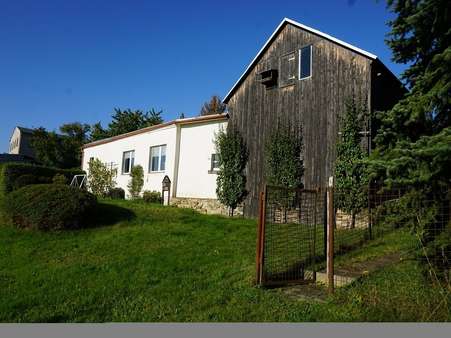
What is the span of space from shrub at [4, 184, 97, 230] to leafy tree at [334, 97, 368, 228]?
737 cm

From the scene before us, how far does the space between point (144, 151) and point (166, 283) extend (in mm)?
15219

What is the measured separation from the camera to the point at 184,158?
18.7 m

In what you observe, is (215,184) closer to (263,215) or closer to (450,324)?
(263,215)

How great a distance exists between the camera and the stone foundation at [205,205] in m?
16.4

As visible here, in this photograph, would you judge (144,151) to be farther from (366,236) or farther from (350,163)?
(366,236)

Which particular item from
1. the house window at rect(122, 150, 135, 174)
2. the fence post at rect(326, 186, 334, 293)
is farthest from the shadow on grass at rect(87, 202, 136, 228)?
the house window at rect(122, 150, 135, 174)

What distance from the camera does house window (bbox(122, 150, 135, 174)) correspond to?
22500 millimetres

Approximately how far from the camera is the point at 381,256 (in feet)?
24.6

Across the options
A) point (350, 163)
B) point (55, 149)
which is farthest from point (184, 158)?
point (55, 149)

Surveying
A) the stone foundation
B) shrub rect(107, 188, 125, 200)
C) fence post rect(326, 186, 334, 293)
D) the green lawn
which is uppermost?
shrub rect(107, 188, 125, 200)

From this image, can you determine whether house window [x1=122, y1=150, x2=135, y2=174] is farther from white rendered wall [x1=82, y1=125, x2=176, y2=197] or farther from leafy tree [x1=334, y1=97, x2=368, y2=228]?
leafy tree [x1=334, y1=97, x2=368, y2=228]

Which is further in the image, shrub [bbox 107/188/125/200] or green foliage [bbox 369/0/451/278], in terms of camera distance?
shrub [bbox 107/188/125/200]

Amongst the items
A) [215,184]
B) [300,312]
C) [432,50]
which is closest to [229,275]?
[300,312]

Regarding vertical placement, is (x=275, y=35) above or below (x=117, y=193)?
above
